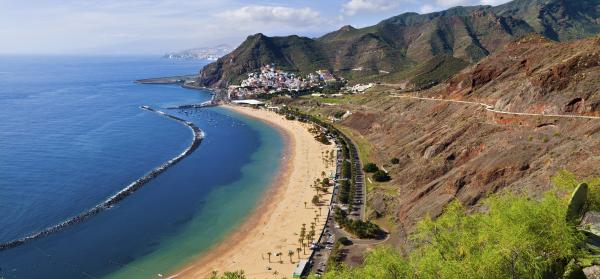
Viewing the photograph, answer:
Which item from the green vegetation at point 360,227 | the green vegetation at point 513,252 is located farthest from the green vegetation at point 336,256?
the green vegetation at point 513,252

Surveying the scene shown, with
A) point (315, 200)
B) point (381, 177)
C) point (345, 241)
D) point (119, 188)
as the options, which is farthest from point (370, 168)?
point (119, 188)

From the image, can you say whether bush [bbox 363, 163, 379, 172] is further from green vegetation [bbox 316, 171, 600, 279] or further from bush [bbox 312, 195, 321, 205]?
green vegetation [bbox 316, 171, 600, 279]

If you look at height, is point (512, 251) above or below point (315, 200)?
above

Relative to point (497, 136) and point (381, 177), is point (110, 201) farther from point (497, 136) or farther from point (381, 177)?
point (497, 136)

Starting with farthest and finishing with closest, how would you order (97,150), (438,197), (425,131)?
(97,150) → (425,131) → (438,197)

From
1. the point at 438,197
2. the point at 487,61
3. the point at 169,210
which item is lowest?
the point at 169,210

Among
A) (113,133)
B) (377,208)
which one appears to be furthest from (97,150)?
(377,208)

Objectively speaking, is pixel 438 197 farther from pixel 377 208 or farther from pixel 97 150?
pixel 97 150
